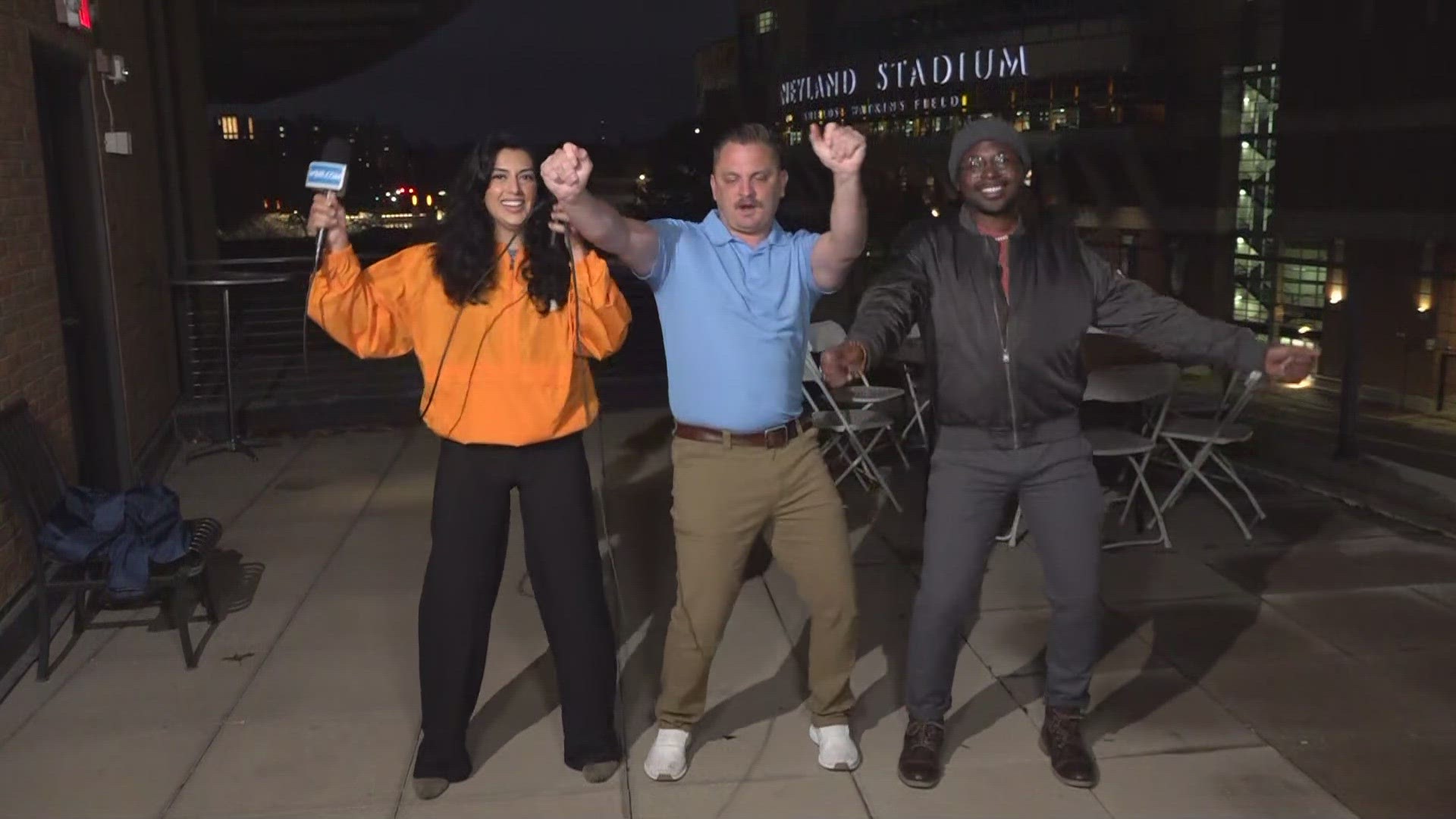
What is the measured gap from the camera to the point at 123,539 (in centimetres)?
405

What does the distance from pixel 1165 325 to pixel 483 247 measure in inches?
68.6

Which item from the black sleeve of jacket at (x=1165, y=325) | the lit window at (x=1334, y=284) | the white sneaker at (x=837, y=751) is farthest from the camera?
the lit window at (x=1334, y=284)

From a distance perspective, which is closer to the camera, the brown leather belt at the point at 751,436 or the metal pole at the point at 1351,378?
the brown leather belt at the point at 751,436

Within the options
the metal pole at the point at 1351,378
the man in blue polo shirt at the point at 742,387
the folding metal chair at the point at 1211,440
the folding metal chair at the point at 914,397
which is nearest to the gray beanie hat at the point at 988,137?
the man in blue polo shirt at the point at 742,387

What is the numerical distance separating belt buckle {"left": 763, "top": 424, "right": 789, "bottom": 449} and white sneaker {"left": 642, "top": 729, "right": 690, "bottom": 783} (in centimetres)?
85

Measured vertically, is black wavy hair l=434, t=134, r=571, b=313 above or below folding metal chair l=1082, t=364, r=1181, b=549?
above

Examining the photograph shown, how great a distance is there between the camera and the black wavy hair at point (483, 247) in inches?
114

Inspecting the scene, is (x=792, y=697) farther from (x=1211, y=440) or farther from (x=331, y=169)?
(x=1211, y=440)

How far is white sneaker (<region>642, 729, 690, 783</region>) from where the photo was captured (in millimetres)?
3162

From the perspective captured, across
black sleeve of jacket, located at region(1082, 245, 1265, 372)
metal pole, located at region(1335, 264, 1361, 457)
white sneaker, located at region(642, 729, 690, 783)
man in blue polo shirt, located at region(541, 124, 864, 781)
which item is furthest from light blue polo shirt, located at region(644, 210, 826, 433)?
metal pole, located at region(1335, 264, 1361, 457)

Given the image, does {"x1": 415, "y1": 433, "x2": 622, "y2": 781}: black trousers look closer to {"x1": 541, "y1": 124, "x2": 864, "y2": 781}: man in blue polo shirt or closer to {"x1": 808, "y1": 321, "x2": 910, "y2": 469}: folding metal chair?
{"x1": 541, "y1": 124, "x2": 864, "y2": 781}: man in blue polo shirt

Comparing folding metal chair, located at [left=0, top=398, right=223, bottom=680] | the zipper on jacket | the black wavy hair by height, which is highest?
the black wavy hair

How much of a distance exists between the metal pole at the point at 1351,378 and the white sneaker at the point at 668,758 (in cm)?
471

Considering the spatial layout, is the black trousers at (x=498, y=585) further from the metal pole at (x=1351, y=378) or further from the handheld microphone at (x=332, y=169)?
the metal pole at (x=1351, y=378)
